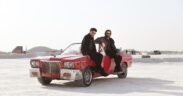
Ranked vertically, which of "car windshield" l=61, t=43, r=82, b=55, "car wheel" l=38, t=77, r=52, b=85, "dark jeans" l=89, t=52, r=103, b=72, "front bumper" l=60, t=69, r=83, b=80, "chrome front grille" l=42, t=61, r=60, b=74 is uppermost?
"car windshield" l=61, t=43, r=82, b=55

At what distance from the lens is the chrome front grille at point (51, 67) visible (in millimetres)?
12125

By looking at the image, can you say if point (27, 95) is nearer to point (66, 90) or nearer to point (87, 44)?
point (66, 90)

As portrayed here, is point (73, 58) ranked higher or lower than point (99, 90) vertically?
higher

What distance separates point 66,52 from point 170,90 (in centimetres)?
394

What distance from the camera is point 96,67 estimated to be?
12859 millimetres

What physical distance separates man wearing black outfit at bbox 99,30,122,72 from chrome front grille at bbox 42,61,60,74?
240cm

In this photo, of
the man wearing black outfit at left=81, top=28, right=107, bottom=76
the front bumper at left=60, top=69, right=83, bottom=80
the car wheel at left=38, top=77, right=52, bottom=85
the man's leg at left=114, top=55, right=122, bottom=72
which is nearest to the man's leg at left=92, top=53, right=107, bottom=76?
the man wearing black outfit at left=81, top=28, right=107, bottom=76

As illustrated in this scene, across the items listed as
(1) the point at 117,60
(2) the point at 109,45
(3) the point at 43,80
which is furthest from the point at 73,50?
(1) the point at 117,60

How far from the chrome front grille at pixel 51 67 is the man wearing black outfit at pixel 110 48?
7.88 feet

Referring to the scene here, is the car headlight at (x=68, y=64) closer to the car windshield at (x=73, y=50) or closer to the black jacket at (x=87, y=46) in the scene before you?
the black jacket at (x=87, y=46)

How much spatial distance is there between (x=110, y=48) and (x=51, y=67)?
2.68 meters

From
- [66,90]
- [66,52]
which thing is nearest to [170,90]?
[66,90]

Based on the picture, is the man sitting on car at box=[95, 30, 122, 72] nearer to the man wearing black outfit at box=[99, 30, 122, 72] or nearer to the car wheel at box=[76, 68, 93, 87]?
the man wearing black outfit at box=[99, 30, 122, 72]

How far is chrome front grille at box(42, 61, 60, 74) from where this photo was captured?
39.8 feet
